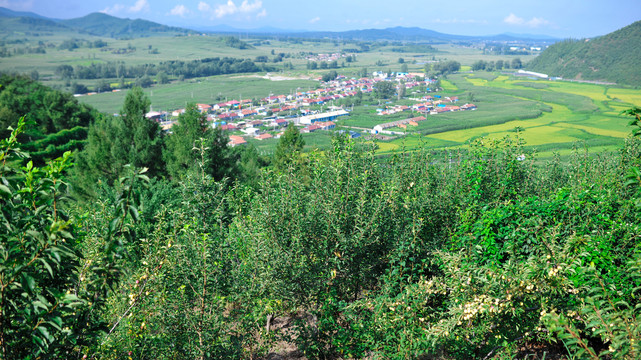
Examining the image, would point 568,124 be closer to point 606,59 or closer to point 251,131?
point 251,131

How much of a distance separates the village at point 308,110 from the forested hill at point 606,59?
33565 mm

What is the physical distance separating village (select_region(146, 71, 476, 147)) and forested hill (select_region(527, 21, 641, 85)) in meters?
33.6

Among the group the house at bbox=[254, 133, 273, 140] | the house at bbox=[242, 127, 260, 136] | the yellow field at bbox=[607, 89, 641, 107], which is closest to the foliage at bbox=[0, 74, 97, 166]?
the house at bbox=[254, 133, 273, 140]

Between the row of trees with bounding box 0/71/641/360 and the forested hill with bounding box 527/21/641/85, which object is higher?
the forested hill with bounding box 527/21/641/85

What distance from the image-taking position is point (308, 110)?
88.7 metres

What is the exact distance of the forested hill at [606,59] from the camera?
259 ft

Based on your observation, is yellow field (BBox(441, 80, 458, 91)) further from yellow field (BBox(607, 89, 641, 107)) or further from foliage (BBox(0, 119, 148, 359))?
foliage (BBox(0, 119, 148, 359))

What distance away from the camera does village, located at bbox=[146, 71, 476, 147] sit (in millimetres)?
67438

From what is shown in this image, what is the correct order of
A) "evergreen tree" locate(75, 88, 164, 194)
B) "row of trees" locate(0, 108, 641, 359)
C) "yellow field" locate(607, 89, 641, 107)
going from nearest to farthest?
"row of trees" locate(0, 108, 641, 359) → "evergreen tree" locate(75, 88, 164, 194) → "yellow field" locate(607, 89, 641, 107)

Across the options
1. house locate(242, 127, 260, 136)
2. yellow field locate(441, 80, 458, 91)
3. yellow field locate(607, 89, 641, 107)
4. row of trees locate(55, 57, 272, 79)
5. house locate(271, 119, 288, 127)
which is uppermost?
row of trees locate(55, 57, 272, 79)

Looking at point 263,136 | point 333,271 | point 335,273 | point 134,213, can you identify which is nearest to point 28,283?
point 134,213

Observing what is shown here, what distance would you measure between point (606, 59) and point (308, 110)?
7363cm

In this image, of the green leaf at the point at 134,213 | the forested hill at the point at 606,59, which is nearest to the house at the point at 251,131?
the green leaf at the point at 134,213

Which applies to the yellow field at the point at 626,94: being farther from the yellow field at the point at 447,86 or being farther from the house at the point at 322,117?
the house at the point at 322,117
